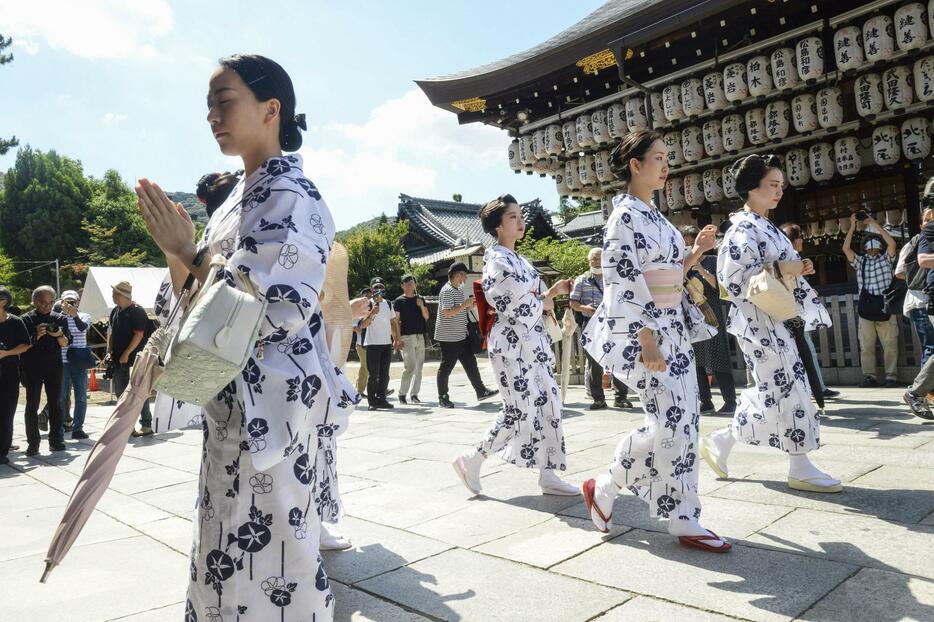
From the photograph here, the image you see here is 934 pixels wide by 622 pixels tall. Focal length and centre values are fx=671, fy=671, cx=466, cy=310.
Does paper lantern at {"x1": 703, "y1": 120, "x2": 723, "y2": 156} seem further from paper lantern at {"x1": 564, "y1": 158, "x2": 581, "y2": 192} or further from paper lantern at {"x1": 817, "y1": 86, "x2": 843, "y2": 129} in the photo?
paper lantern at {"x1": 564, "y1": 158, "x2": 581, "y2": 192}

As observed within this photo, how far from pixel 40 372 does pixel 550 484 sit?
6.06m

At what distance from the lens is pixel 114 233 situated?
31359 mm

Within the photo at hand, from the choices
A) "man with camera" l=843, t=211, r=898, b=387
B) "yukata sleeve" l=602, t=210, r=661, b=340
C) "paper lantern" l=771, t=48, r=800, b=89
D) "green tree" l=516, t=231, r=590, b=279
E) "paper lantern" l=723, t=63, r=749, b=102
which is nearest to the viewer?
"yukata sleeve" l=602, t=210, r=661, b=340

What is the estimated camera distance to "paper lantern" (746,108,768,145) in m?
9.33

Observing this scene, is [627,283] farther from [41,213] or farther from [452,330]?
[41,213]

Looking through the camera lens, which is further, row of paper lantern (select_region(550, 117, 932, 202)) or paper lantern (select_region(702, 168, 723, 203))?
paper lantern (select_region(702, 168, 723, 203))

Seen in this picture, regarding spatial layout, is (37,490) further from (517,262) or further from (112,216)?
(112,216)

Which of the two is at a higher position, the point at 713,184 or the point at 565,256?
the point at 565,256

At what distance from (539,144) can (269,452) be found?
10800mm

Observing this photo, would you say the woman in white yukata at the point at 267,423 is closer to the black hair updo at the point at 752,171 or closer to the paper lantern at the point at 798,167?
the black hair updo at the point at 752,171

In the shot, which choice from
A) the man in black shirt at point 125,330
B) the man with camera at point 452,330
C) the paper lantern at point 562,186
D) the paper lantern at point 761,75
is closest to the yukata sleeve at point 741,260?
the man with camera at point 452,330

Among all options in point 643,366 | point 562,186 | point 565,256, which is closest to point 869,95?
point 562,186

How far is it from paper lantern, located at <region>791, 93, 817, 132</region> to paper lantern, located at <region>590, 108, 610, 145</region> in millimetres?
2753

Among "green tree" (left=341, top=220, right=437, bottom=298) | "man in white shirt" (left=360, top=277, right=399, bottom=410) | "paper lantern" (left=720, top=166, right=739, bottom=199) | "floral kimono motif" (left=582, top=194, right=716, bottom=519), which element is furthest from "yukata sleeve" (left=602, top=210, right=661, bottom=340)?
"green tree" (left=341, top=220, right=437, bottom=298)
